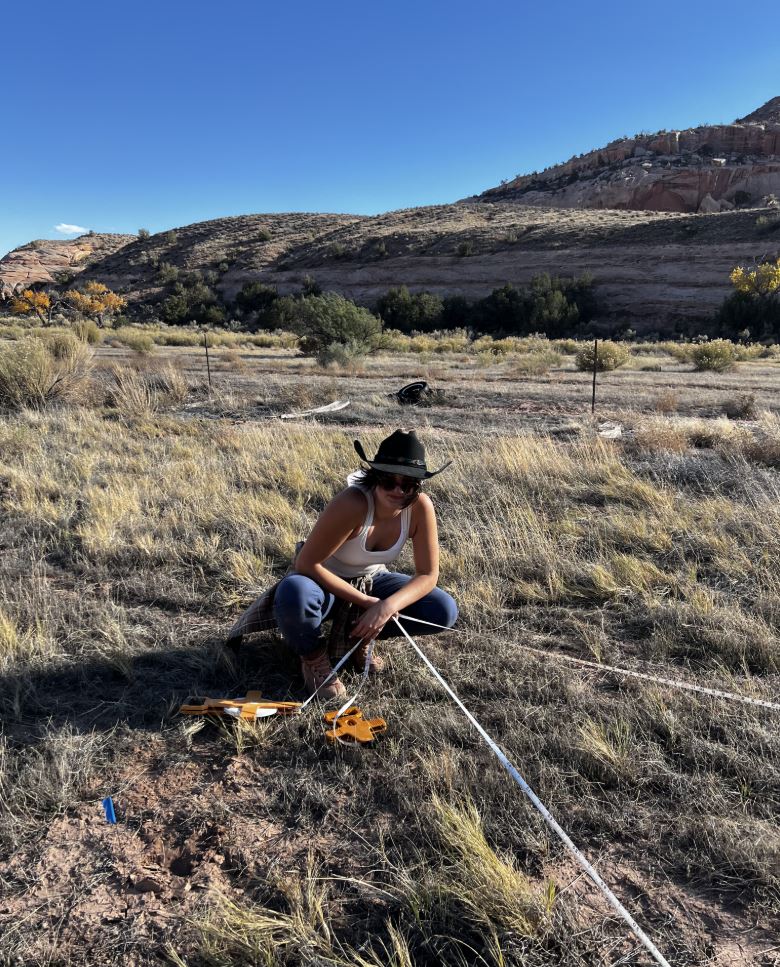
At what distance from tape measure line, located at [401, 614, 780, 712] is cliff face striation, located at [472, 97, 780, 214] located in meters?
76.1

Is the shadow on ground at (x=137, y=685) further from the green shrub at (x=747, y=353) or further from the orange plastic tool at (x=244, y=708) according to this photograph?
the green shrub at (x=747, y=353)

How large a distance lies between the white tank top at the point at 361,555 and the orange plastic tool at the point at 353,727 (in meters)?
0.67

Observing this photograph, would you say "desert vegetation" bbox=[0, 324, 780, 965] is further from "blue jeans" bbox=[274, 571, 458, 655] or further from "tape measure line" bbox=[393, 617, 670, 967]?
"blue jeans" bbox=[274, 571, 458, 655]

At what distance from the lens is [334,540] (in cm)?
274

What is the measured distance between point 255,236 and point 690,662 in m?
69.1

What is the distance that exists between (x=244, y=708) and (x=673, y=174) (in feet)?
290

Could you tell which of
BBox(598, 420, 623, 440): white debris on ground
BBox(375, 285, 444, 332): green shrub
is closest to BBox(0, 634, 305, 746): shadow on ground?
BBox(598, 420, 623, 440): white debris on ground

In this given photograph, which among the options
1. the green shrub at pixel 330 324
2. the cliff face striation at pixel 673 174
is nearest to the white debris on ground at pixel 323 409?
the green shrub at pixel 330 324

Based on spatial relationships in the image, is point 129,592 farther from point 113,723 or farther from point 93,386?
point 93,386

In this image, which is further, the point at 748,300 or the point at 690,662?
the point at 748,300

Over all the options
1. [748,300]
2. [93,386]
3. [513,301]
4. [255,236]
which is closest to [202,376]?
[93,386]

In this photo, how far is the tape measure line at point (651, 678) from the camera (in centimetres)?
263

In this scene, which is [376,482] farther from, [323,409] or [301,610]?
[323,409]

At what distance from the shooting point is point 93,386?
11.3 meters
